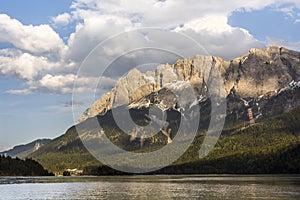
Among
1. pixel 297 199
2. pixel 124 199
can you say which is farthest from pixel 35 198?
pixel 297 199

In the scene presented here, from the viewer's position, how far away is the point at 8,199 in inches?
3839

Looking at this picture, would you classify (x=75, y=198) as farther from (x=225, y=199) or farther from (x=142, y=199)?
(x=225, y=199)

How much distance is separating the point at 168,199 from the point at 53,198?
25611mm

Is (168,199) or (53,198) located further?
(53,198)

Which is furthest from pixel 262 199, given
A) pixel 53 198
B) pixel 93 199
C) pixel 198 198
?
pixel 53 198

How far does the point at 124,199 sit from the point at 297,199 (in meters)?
34.2

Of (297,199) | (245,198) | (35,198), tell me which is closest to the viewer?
(297,199)

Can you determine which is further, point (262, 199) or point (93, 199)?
point (93, 199)

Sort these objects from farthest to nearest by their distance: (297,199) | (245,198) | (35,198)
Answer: (35,198), (245,198), (297,199)

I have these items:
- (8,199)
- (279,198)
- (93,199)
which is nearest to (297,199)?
(279,198)

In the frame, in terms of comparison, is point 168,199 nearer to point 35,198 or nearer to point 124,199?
point 124,199

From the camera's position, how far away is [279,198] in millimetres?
90938

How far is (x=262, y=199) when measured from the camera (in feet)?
294

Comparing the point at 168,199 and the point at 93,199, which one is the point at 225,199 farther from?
the point at 93,199
